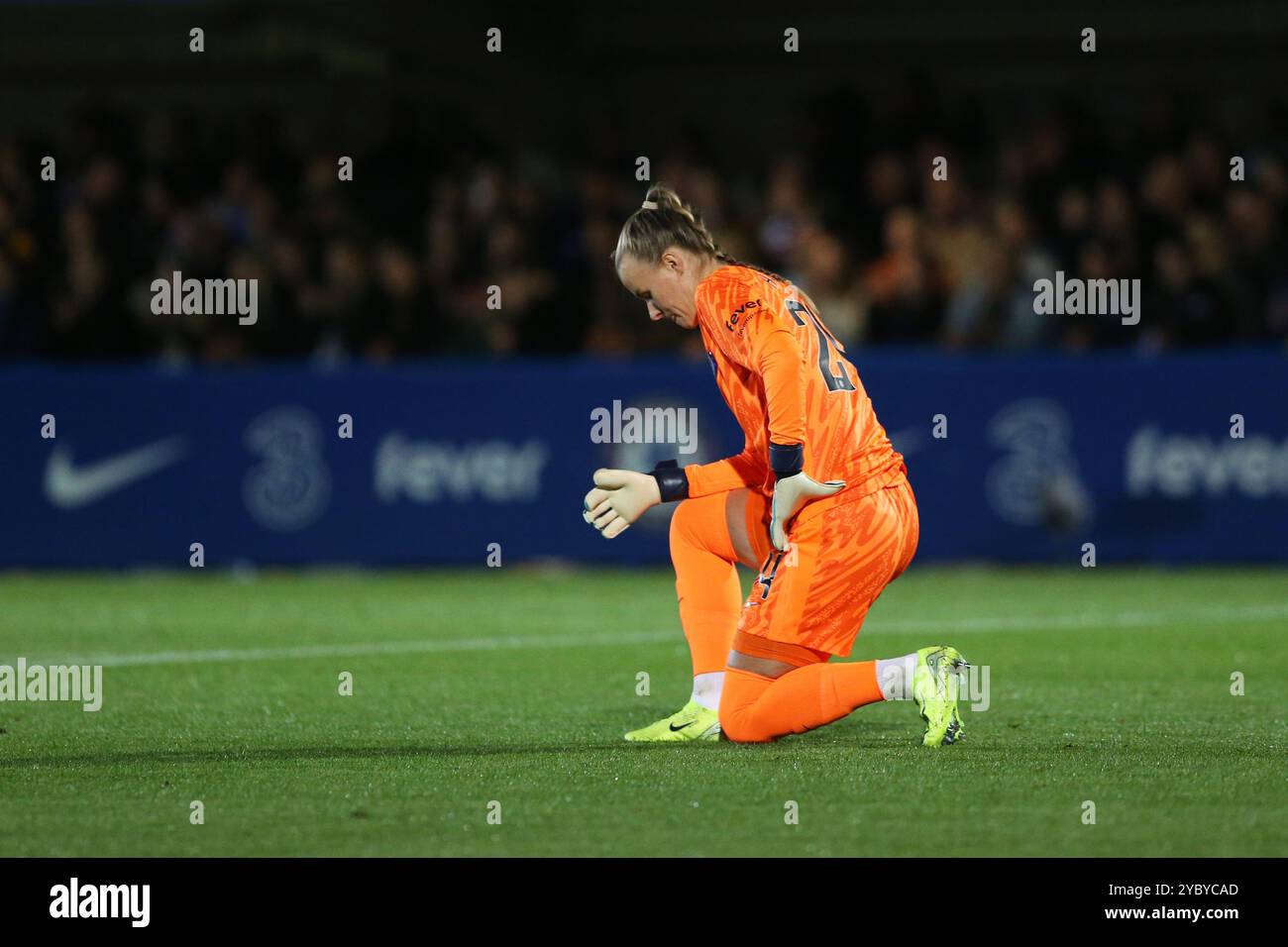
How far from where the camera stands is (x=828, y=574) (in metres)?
6.78

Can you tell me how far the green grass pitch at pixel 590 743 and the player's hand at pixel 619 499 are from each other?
2.72 ft

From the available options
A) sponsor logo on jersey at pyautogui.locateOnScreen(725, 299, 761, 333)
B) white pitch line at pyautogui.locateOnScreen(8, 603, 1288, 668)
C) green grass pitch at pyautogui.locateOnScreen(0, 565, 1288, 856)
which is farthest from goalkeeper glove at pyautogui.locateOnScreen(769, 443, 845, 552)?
white pitch line at pyautogui.locateOnScreen(8, 603, 1288, 668)

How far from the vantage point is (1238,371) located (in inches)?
571

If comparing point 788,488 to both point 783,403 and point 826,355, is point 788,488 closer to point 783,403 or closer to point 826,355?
point 783,403

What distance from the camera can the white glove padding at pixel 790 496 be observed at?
6.61 meters

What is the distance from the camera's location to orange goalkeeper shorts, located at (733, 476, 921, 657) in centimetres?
679

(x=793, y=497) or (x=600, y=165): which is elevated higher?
(x=600, y=165)

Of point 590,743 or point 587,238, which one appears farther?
point 587,238

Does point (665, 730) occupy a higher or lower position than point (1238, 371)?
lower

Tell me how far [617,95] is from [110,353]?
757 cm

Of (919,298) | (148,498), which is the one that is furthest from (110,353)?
(919,298)

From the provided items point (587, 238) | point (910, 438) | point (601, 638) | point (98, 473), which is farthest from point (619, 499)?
point (587, 238)

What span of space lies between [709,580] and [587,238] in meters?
→ 10.1
